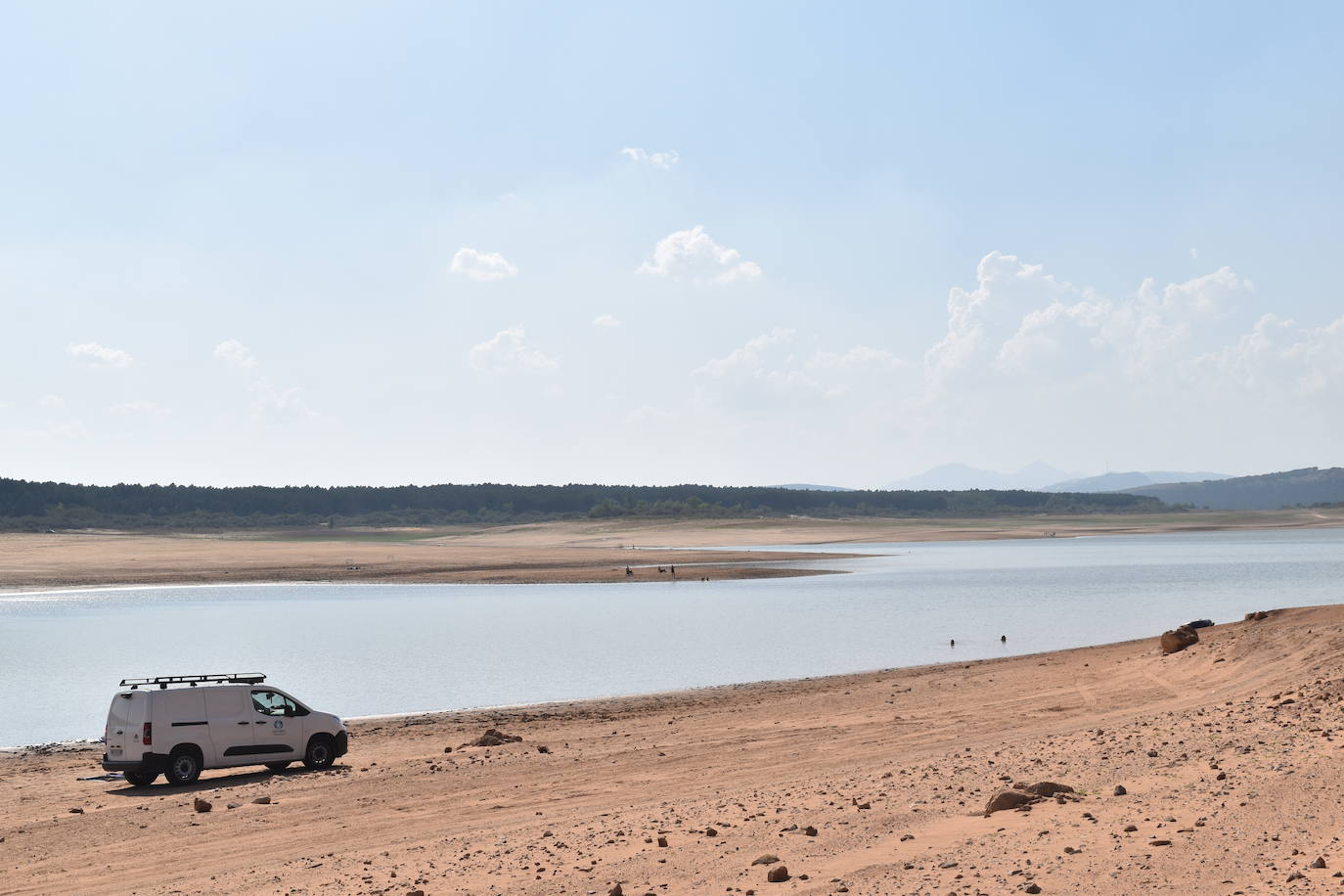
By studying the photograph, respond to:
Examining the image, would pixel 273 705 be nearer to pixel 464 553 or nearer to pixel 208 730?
pixel 208 730

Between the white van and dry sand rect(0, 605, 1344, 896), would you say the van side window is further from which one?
dry sand rect(0, 605, 1344, 896)

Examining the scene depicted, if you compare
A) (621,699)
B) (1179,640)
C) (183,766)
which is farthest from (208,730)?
(1179,640)

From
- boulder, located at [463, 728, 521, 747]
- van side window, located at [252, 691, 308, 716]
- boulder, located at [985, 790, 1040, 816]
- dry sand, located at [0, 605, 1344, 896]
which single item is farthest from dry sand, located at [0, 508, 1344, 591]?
boulder, located at [985, 790, 1040, 816]

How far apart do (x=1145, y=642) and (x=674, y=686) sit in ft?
42.5

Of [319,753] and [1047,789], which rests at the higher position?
[1047,789]

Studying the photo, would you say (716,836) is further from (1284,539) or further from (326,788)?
(1284,539)

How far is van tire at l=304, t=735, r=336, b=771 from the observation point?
2139 cm

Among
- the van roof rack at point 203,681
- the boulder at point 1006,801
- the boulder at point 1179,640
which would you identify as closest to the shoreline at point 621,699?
the boulder at point 1179,640

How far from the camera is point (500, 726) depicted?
83.8 ft

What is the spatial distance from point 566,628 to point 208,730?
100ft

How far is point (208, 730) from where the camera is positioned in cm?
2078

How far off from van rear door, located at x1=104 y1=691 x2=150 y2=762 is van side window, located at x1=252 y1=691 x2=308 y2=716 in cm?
185

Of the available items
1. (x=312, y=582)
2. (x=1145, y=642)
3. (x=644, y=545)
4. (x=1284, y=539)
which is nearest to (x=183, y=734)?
(x=1145, y=642)

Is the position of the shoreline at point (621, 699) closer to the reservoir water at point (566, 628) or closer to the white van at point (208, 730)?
the reservoir water at point (566, 628)
